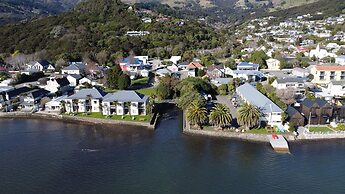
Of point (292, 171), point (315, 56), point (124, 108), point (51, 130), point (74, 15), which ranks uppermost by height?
point (74, 15)

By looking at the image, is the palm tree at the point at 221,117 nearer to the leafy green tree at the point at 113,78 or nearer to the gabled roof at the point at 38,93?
the leafy green tree at the point at 113,78

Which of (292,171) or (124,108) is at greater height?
(124,108)

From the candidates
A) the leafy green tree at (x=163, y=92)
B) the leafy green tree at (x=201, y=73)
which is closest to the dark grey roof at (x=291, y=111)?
the leafy green tree at (x=163, y=92)

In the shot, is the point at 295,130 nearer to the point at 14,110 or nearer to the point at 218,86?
the point at 218,86

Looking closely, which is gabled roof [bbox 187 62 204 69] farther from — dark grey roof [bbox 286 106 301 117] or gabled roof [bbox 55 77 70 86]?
dark grey roof [bbox 286 106 301 117]

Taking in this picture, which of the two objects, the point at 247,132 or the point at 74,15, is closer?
the point at 247,132

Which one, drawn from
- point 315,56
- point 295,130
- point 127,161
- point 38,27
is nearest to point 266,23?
point 315,56

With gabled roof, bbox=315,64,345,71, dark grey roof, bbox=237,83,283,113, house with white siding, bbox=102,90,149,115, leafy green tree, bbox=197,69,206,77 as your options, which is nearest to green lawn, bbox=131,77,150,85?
leafy green tree, bbox=197,69,206,77
